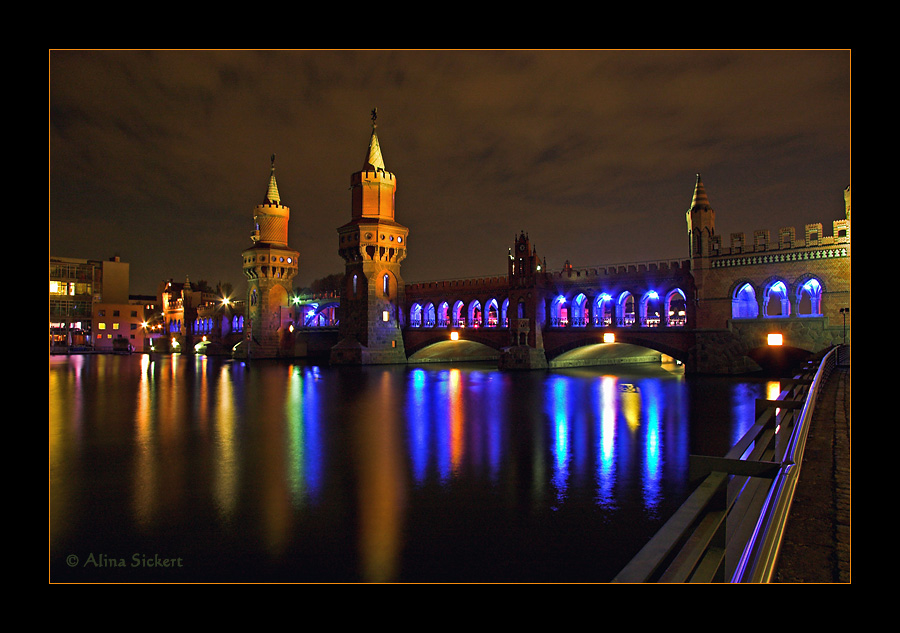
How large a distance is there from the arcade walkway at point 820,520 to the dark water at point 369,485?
2654mm

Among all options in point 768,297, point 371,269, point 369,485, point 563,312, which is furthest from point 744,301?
point 369,485

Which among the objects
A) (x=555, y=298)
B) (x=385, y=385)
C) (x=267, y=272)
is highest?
(x=267, y=272)

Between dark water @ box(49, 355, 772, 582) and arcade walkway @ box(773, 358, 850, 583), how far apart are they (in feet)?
8.71

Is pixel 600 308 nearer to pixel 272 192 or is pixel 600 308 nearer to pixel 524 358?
pixel 524 358

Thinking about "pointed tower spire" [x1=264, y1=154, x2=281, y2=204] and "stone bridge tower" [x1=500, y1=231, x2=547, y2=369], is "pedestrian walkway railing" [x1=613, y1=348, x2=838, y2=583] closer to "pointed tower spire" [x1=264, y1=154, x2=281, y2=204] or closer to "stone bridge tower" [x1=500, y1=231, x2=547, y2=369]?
"stone bridge tower" [x1=500, y1=231, x2=547, y2=369]

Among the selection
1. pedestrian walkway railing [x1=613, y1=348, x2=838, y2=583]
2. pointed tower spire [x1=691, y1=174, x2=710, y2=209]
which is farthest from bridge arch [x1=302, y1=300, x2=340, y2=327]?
pedestrian walkway railing [x1=613, y1=348, x2=838, y2=583]

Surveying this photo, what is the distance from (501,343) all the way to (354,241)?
15249 mm

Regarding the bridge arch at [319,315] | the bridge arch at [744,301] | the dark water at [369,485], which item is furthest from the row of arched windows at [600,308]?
the bridge arch at [319,315]

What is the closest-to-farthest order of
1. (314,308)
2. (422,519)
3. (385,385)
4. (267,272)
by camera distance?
(422,519) → (385,385) → (267,272) → (314,308)

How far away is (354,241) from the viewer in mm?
44812

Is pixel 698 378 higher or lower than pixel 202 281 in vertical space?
lower

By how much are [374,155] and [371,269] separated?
10254 mm

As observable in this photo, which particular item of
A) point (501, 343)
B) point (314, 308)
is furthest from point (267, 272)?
point (501, 343)

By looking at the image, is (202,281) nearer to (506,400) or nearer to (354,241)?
(354,241)
